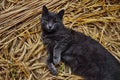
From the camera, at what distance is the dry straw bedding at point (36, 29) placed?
5809 mm

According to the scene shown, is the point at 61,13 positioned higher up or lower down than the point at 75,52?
higher up

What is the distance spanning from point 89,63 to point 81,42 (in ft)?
1.11

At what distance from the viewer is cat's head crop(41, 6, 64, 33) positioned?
19.5 ft

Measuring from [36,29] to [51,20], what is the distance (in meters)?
0.41

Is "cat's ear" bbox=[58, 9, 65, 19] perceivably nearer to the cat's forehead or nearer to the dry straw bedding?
the cat's forehead

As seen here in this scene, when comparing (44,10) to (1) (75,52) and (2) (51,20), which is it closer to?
(2) (51,20)

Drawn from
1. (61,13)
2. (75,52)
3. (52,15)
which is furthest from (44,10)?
(75,52)

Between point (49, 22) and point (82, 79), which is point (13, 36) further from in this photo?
point (82, 79)

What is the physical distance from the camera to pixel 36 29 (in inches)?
247

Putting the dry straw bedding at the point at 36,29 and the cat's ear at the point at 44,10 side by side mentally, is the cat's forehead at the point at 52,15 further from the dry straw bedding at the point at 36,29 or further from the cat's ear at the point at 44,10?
the dry straw bedding at the point at 36,29

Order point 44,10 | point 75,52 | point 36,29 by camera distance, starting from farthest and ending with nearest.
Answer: point 36,29
point 44,10
point 75,52

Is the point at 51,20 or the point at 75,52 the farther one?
the point at 51,20

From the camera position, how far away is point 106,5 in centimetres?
650

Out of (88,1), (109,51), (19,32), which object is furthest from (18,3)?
(109,51)
